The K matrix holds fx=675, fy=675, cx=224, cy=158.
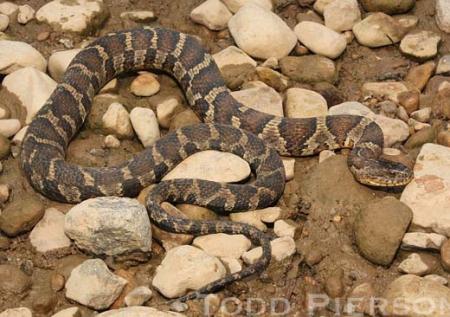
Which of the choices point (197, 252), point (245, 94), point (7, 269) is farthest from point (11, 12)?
point (197, 252)

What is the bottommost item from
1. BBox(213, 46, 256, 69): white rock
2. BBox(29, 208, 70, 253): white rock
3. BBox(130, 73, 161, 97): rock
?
BBox(29, 208, 70, 253): white rock

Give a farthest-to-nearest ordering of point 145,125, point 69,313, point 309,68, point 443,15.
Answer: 1. point 443,15
2. point 309,68
3. point 145,125
4. point 69,313

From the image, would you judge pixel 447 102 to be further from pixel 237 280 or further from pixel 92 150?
pixel 92 150

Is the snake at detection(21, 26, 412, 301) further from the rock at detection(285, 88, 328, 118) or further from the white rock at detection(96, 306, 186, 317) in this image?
the white rock at detection(96, 306, 186, 317)

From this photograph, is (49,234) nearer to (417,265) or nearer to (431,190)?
(417,265)

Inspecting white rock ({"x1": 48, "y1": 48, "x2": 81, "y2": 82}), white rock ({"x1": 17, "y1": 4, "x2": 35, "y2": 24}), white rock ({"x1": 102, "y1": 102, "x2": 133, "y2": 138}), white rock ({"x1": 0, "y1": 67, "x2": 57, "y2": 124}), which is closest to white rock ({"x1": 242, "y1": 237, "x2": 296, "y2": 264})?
white rock ({"x1": 102, "y1": 102, "x2": 133, "y2": 138})

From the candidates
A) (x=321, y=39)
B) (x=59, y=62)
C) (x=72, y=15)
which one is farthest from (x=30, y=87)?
(x=321, y=39)
